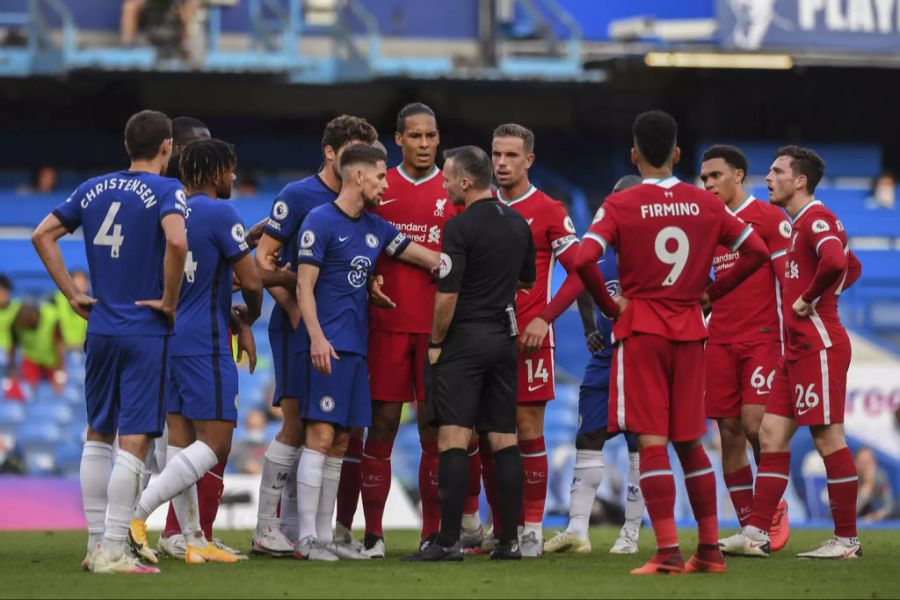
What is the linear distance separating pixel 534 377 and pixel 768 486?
1584mm

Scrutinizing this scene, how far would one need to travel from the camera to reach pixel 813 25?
892 inches

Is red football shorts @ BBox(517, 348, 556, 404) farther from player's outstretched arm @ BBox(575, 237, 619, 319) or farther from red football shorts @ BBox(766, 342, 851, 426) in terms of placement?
red football shorts @ BBox(766, 342, 851, 426)

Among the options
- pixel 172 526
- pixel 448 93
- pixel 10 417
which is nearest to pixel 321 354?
pixel 172 526

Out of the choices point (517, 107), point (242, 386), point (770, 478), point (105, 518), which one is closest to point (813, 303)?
point (770, 478)

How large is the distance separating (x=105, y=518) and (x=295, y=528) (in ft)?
5.53

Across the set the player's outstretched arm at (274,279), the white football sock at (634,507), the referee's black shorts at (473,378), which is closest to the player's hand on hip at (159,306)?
the player's outstretched arm at (274,279)

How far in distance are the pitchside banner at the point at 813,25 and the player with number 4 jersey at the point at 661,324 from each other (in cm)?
1481

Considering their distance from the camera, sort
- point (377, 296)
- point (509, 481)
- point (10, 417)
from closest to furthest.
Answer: point (509, 481) → point (377, 296) → point (10, 417)

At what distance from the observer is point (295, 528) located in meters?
9.53

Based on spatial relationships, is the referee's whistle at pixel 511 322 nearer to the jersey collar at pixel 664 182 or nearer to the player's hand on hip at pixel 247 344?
the jersey collar at pixel 664 182

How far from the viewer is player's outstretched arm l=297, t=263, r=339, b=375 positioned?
8.45 m

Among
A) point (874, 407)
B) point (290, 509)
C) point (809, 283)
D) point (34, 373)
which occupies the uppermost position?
point (809, 283)

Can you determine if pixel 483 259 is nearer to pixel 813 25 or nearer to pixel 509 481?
pixel 509 481

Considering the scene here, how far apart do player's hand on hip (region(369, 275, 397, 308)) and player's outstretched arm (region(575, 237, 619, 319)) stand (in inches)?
54.1
